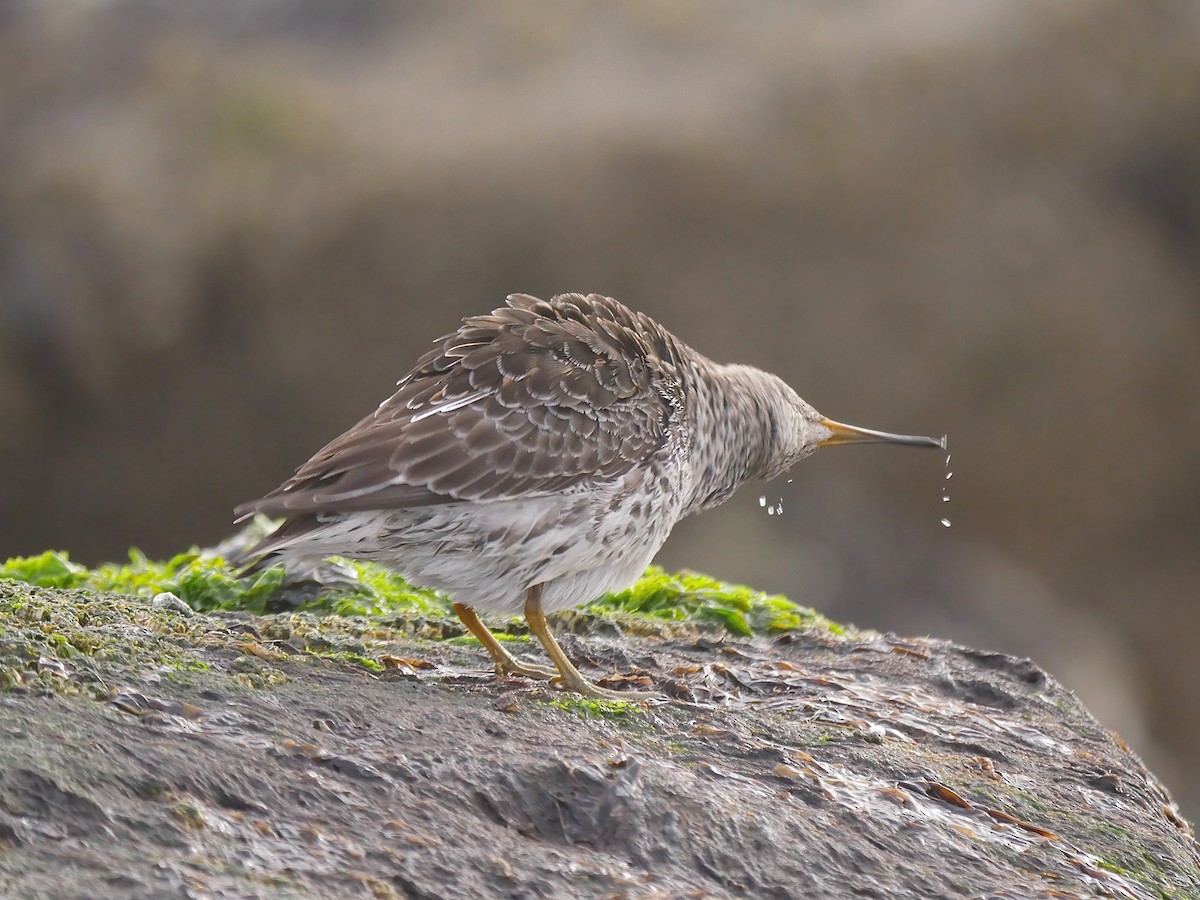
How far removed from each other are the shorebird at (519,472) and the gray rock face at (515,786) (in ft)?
1.42

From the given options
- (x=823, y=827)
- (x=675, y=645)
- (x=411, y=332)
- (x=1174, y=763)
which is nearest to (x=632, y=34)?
(x=411, y=332)

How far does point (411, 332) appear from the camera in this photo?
13.7 meters

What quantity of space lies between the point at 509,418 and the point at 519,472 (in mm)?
259

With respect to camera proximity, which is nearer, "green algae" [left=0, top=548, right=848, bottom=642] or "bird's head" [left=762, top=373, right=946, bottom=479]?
"green algae" [left=0, top=548, right=848, bottom=642]

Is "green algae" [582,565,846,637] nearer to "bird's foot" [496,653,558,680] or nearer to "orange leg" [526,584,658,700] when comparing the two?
"bird's foot" [496,653,558,680]

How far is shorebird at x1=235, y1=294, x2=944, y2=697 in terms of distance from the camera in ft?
17.5

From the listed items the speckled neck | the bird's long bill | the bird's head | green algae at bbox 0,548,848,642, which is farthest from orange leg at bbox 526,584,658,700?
the bird's long bill

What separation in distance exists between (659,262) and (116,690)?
10829 mm

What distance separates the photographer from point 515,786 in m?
4.32

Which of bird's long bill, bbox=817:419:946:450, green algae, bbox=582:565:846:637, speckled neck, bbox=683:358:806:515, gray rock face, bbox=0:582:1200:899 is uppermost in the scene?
bird's long bill, bbox=817:419:946:450

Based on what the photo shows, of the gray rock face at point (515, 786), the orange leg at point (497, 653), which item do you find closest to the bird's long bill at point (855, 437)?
the gray rock face at point (515, 786)

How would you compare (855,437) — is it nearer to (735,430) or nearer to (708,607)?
(735,430)

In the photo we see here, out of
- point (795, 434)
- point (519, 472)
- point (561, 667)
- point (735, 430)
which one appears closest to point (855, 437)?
point (795, 434)

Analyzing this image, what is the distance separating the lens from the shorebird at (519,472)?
5340 mm
